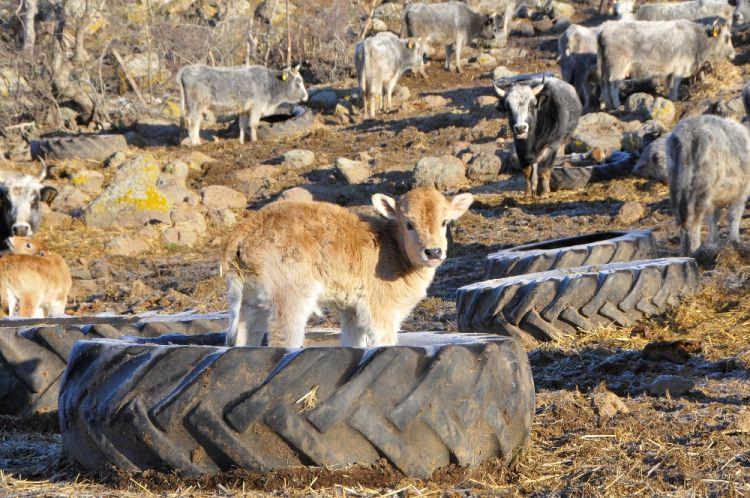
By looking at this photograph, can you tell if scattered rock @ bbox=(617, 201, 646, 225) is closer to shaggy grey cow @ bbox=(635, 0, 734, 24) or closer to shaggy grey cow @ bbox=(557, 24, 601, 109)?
shaggy grey cow @ bbox=(557, 24, 601, 109)

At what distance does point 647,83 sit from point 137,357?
2151 cm

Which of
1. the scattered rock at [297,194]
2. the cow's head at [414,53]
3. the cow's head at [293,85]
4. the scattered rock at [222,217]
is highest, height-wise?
the cow's head at [414,53]

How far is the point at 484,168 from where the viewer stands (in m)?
15.9

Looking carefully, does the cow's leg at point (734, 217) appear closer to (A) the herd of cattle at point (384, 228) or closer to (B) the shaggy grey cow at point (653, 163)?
(A) the herd of cattle at point (384, 228)

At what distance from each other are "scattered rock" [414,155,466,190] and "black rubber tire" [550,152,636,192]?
173cm

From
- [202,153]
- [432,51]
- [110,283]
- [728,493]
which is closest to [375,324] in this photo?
[728,493]

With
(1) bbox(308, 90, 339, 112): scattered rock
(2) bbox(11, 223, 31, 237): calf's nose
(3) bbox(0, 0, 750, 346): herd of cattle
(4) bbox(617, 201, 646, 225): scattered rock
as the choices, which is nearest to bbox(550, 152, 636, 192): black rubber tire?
(3) bbox(0, 0, 750, 346): herd of cattle

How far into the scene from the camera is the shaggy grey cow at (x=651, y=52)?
894 inches

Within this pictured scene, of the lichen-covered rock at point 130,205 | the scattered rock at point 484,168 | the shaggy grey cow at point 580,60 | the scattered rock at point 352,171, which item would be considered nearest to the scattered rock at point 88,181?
the lichen-covered rock at point 130,205

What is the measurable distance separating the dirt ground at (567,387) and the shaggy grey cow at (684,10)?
18.5 metres

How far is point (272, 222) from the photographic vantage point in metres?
4.62

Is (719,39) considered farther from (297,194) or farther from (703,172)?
(703,172)

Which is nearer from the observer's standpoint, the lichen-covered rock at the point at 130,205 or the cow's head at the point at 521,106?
the cow's head at the point at 521,106

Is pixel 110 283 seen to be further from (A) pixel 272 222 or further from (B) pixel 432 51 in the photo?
(B) pixel 432 51
